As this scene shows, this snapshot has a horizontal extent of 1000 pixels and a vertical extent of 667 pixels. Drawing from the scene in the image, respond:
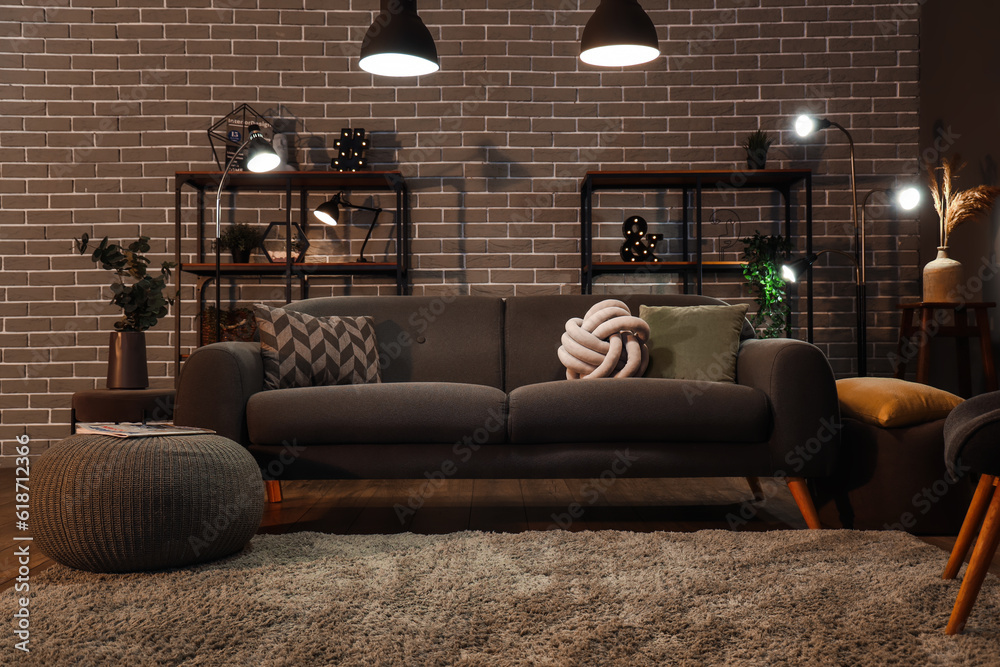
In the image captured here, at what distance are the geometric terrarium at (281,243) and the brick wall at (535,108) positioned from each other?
183 millimetres

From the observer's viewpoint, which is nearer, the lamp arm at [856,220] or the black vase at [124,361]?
the black vase at [124,361]

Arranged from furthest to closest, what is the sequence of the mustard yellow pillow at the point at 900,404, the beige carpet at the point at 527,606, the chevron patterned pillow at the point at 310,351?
1. the chevron patterned pillow at the point at 310,351
2. the mustard yellow pillow at the point at 900,404
3. the beige carpet at the point at 527,606

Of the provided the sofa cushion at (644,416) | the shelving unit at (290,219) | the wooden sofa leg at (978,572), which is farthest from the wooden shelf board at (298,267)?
the wooden sofa leg at (978,572)

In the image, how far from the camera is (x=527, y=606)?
159 centimetres

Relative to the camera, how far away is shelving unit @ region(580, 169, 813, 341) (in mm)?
4047

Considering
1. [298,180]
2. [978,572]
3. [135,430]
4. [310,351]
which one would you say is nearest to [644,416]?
[978,572]

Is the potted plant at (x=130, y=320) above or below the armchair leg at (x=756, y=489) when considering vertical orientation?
above

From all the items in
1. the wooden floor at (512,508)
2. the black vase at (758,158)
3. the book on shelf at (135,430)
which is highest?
the black vase at (758,158)

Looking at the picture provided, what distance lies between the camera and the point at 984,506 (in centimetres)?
164

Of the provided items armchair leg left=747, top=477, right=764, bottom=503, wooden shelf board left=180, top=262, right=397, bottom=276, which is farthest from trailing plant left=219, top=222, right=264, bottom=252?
armchair leg left=747, top=477, right=764, bottom=503

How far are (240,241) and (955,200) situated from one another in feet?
12.3

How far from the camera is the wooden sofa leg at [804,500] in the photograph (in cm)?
235

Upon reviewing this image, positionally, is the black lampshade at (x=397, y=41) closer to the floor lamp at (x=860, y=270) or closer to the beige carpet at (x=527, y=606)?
the beige carpet at (x=527, y=606)

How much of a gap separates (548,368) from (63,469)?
1833 millimetres
